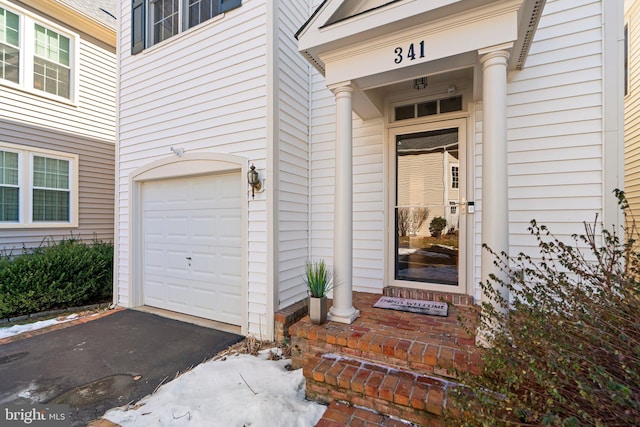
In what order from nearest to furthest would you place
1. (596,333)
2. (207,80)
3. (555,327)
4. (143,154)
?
(596,333)
(555,327)
(207,80)
(143,154)

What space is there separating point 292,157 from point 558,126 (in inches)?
125

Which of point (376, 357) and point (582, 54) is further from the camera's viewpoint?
point (582, 54)

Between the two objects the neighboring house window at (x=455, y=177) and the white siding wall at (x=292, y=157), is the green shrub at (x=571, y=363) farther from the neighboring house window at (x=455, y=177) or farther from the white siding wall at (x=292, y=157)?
the white siding wall at (x=292, y=157)

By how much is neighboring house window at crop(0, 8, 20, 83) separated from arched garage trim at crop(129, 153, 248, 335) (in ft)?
11.6

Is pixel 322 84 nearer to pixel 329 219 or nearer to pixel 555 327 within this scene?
pixel 329 219

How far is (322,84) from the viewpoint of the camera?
174 inches

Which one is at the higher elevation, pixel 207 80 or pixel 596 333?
pixel 207 80

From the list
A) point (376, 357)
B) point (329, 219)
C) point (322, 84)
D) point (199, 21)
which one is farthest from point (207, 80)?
point (376, 357)

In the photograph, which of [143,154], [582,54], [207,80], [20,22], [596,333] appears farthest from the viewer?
[20,22]

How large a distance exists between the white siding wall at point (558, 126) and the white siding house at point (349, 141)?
15 mm

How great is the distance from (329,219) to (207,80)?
2.83 metres

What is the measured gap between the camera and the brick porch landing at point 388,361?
2.12 meters

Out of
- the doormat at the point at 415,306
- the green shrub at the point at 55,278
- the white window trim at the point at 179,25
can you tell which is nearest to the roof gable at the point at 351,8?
the white window trim at the point at 179,25

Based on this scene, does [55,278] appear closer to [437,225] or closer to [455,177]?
[437,225]
